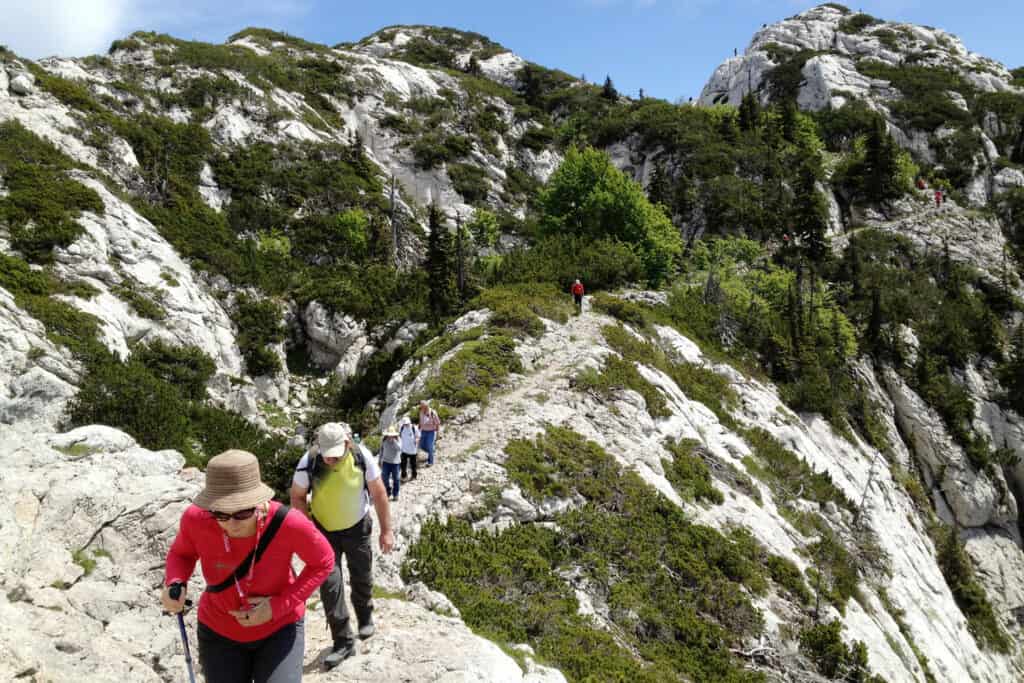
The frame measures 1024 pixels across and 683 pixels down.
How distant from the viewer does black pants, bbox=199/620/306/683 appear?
3.88 meters

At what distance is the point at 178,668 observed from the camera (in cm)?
551

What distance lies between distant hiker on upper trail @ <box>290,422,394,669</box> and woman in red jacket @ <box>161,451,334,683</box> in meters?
1.67

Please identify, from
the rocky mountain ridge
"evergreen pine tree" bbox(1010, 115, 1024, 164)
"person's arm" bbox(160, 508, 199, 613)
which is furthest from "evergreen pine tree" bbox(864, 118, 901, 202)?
"person's arm" bbox(160, 508, 199, 613)

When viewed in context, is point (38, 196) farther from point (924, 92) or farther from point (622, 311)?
point (924, 92)

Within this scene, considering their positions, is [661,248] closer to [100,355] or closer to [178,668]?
[100,355]

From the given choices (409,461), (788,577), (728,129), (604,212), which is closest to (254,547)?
(409,461)

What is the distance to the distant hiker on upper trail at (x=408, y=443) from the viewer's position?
1209 cm

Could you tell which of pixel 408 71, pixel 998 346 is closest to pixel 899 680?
pixel 998 346

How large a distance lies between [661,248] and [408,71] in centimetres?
4545

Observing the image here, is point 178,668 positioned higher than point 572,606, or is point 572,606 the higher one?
point 572,606

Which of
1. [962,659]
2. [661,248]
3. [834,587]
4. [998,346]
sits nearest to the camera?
[834,587]

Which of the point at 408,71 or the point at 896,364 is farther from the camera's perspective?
the point at 408,71

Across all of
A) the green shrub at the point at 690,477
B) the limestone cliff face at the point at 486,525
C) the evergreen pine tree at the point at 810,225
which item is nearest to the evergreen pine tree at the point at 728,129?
the evergreen pine tree at the point at 810,225

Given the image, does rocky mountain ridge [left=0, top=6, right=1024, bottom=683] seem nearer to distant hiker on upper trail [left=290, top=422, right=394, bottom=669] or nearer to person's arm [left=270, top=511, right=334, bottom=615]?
distant hiker on upper trail [left=290, top=422, right=394, bottom=669]
